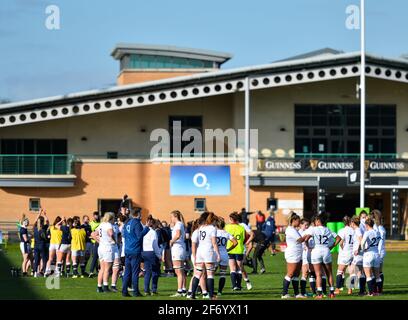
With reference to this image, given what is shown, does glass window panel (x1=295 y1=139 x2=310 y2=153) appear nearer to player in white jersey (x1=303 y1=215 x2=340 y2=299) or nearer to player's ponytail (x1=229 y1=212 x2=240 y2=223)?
player's ponytail (x1=229 y1=212 x2=240 y2=223)

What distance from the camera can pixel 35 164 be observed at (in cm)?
6106

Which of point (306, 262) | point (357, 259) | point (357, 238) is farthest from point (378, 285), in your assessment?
point (306, 262)

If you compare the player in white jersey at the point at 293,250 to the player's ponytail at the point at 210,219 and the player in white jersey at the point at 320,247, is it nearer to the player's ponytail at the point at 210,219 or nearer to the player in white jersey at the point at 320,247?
the player in white jersey at the point at 320,247

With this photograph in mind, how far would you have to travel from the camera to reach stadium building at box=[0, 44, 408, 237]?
6062cm

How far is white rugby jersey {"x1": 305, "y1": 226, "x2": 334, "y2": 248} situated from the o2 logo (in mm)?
37455

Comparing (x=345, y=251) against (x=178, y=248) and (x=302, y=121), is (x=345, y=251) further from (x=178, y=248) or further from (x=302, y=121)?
(x=302, y=121)

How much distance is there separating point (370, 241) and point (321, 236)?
120 centimetres

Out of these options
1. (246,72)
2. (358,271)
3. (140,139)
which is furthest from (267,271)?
(140,139)

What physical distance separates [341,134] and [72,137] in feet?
50.4

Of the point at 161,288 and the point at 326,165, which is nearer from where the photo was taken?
the point at 161,288

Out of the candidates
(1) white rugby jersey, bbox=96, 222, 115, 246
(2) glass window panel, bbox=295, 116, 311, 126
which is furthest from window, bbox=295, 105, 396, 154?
(1) white rugby jersey, bbox=96, 222, 115, 246

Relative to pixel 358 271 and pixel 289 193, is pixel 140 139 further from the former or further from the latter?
pixel 358 271

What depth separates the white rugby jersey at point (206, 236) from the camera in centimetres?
2178

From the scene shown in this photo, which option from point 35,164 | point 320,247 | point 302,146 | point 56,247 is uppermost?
point 302,146
